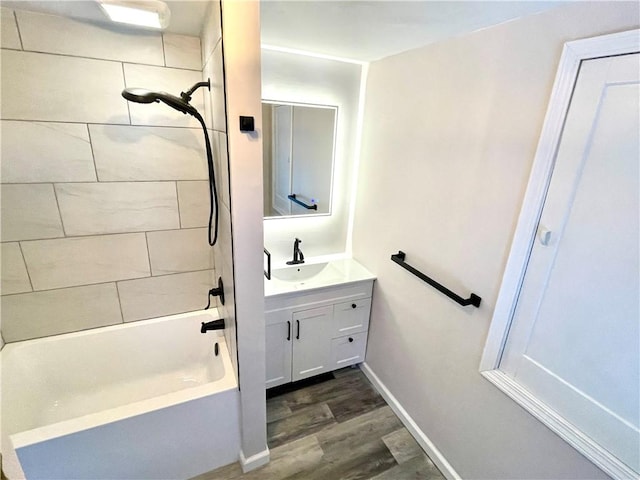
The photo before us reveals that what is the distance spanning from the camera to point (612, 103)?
3.00 feet

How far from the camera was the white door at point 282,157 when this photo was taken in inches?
76.5

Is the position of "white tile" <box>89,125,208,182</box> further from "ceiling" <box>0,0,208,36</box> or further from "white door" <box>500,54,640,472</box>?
"white door" <box>500,54,640,472</box>

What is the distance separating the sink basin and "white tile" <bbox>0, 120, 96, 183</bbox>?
1239mm

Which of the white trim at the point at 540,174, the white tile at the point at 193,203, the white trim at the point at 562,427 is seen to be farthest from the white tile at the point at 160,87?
the white trim at the point at 562,427

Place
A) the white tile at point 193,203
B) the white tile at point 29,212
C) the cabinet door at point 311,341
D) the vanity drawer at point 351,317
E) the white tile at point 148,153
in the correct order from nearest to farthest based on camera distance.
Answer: the white tile at point 29,212
the white tile at point 148,153
the white tile at point 193,203
the cabinet door at point 311,341
the vanity drawer at point 351,317

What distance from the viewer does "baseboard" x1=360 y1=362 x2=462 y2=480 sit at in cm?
164

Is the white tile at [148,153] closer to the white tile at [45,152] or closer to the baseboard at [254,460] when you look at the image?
the white tile at [45,152]

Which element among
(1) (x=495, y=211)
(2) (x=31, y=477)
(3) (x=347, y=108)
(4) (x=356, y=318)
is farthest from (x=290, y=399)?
(3) (x=347, y=108)

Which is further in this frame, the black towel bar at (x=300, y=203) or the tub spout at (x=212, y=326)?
the black towel bar at (x=300, y=203)

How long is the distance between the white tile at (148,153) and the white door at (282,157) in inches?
17.5

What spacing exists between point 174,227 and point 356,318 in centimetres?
136

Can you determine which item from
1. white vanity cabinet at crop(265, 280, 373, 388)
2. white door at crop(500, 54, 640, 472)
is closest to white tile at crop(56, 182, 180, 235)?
white vanity cabinet at crop(265, 280, 373, 388)

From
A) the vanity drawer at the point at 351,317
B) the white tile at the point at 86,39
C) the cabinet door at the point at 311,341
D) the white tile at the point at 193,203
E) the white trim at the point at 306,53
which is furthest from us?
the vanity drawer at the point at 351,317

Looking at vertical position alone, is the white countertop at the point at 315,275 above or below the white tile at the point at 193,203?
below
